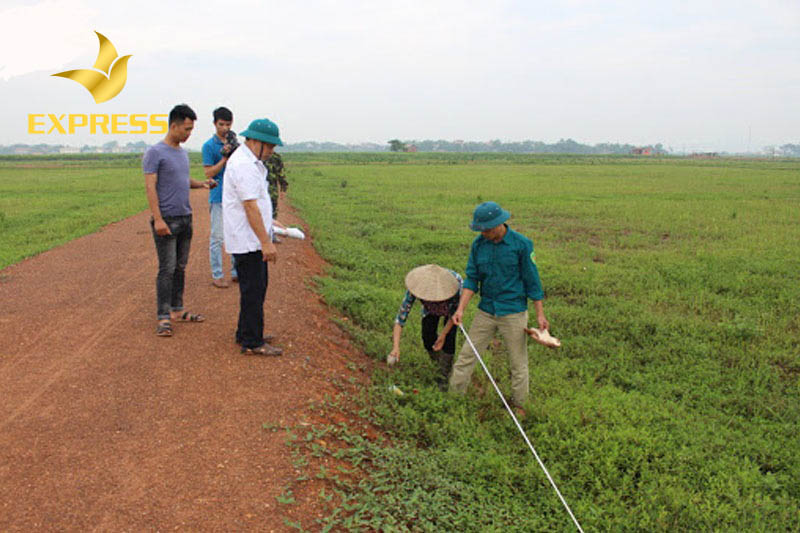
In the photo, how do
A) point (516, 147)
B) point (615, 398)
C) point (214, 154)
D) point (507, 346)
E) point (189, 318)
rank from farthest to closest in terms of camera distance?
1. point (516, 147)
2. point (214, 154)
3. point (189, 318)
4. point (615, 398)
5. point (507, 346)

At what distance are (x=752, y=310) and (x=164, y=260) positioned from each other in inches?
275

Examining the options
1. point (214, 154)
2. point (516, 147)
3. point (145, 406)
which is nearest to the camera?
point (145, 406)

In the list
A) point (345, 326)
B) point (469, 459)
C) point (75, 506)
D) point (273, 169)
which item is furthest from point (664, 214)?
point (75, 506)

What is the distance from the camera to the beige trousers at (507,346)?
4.44m

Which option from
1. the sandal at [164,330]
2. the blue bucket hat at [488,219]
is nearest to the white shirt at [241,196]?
the sandal at [164,330]

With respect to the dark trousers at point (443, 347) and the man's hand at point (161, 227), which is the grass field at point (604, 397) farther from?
the man's hand at point (161, 227)

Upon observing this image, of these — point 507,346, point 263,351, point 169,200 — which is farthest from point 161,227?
point 507,346

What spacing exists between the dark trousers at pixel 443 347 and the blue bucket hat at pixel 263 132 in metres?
1.96

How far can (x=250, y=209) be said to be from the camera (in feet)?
13.7

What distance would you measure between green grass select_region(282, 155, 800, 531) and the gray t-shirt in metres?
2.29

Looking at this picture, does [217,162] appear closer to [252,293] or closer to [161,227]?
[161,227]

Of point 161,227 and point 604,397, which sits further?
point 604,397

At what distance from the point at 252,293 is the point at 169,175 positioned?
130 centimetres

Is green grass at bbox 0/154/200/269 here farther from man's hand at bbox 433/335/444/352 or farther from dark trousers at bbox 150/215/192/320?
man's hand at bbox 433/335/444/352
